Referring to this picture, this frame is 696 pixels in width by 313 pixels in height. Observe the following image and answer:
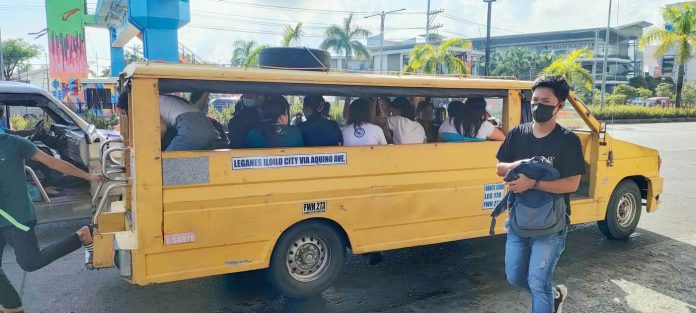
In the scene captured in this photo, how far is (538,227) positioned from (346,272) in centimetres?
226

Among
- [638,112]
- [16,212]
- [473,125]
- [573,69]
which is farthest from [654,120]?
[16,212]

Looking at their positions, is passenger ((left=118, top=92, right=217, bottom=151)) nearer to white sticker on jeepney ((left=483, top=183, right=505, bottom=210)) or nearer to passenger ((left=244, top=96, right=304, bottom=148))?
passenger ((left=244, top=96, right=304, bottom=148))

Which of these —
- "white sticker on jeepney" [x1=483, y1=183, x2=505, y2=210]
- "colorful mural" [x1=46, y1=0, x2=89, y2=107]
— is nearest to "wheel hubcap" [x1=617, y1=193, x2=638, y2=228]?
"white sticker on jeepney" [x1=483, y1=183, x2=505, y2=210]

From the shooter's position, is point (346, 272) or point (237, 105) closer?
point (346, 272)

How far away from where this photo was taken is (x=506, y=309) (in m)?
4.16

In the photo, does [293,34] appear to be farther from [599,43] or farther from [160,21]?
[599,43]

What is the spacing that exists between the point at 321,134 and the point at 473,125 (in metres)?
1.51

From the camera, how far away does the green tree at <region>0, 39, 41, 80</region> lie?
50.9m

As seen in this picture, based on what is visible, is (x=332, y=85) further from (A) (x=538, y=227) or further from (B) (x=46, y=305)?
(B) (x=46, y=305)

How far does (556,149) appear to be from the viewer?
3.15 metres

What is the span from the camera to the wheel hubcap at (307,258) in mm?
4191

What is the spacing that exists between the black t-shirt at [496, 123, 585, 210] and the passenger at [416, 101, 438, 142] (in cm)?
218

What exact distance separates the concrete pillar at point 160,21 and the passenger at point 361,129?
9674mm

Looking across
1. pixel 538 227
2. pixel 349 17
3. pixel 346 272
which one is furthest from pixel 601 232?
pixel 349 17
